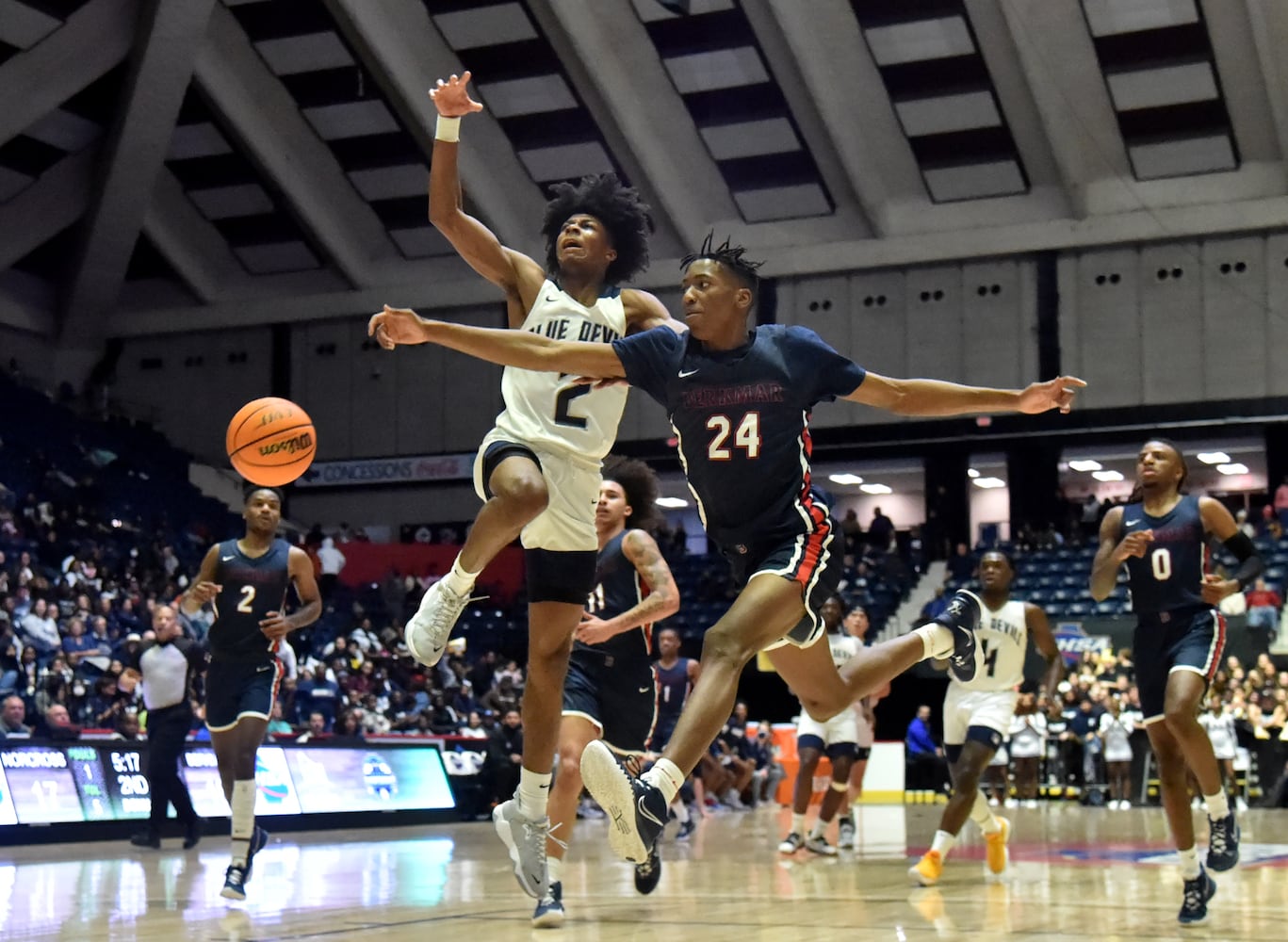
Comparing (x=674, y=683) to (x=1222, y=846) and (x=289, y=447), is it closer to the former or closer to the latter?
(x=289, y=447)

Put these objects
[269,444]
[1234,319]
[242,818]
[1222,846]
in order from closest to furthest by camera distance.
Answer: [1222,846] → [242,818] → [269,444] → [1234,319]

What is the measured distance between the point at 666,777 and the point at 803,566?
3.13ft

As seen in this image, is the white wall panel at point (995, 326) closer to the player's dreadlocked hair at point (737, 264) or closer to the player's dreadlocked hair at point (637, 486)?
the player's dreadlocked hair at point (637, 486)

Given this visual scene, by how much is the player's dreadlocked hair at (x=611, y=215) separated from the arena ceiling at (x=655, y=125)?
672 inches

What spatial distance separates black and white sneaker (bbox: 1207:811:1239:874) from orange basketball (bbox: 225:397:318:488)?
5267 mm

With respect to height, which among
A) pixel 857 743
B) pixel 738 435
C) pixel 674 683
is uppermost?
pixel 738 435

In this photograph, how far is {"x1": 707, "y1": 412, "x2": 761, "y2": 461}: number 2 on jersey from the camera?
5488mm

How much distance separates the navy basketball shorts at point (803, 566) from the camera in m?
5.41

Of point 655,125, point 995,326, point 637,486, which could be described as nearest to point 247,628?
point 637,486

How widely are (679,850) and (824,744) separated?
1678 millimetres

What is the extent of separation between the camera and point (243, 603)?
8.84 metres

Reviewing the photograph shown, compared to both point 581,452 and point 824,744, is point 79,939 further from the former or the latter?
point 824,744

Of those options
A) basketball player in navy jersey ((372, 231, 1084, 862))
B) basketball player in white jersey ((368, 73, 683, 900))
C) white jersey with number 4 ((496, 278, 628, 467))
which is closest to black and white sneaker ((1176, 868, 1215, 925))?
basketball player in navy jersey ((372, 231, 1084, 862))

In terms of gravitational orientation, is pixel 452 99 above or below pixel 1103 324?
below
